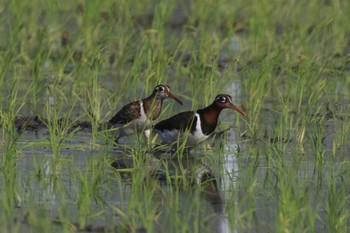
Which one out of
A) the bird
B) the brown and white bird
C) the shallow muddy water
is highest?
the brown and white bird

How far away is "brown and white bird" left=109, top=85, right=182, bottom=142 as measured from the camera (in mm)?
10078

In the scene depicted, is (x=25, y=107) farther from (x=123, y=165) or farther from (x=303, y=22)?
(x=303, y=22)

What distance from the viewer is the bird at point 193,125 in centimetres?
944

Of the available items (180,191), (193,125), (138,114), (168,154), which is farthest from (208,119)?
(180,191)

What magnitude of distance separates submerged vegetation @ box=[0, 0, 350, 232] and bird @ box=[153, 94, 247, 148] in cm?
15

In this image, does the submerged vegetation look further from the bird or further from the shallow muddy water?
the bird

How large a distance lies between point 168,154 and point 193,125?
0.32 meters

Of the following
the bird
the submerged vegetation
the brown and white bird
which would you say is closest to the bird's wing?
the bird

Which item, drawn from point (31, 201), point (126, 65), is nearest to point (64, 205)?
point (31, 201)

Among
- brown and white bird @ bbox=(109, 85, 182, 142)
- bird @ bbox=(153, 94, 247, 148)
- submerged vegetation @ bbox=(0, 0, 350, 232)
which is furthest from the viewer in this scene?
brown and white bird @ bbox=(109, 85, 182, 142)

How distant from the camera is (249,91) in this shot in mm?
11203

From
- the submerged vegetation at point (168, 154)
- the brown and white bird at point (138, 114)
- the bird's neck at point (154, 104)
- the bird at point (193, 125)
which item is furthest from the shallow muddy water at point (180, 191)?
the bird's neck at point (154, 104)

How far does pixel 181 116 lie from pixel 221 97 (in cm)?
37

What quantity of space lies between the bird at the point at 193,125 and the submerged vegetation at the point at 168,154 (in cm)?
15
